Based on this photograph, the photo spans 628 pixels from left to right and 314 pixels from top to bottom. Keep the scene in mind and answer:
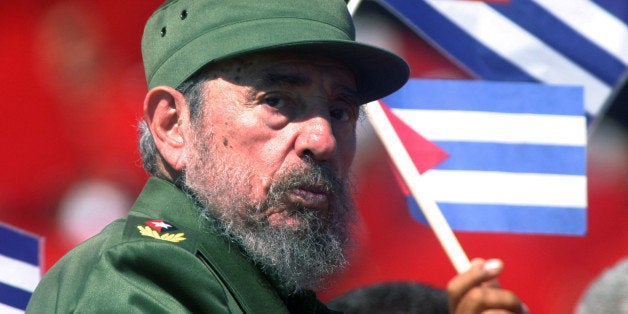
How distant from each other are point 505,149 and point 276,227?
175 centimetres

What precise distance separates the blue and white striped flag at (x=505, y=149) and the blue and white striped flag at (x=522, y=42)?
0.17 ft

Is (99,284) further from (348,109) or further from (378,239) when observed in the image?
(378,239)

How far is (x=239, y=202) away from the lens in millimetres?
2541

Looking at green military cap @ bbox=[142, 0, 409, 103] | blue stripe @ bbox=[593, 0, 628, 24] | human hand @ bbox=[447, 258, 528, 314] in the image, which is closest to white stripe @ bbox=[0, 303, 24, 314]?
green military cap @ bbox=[142, 0, 409, 103]

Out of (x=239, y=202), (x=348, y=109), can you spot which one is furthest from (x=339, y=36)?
(x=239, y=202)

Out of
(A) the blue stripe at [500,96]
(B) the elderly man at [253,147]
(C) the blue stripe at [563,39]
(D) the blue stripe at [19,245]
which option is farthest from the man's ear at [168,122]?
(C) the blue stripe at [563,39]

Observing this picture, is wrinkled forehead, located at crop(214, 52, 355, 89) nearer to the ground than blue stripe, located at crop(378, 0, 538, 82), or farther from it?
farther from it

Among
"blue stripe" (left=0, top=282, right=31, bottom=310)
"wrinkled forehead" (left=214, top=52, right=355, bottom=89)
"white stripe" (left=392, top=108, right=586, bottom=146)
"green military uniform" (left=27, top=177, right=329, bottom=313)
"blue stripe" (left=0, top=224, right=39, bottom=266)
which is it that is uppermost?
"wrinkled forehead" (left=214, top=52, right=355, bottom=89)

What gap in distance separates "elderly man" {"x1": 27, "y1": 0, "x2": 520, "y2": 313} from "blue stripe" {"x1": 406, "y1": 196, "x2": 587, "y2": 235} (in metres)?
1.40

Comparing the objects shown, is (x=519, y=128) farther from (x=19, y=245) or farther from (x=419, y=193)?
(x=19, y=245)

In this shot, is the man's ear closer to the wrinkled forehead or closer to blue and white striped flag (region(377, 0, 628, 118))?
the wrinkled forehead

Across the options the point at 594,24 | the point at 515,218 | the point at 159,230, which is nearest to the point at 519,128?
the point at 515,218

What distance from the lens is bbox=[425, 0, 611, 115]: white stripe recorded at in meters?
4.08

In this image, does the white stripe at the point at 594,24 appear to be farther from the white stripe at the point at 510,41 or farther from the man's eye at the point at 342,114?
the man's eye at the point at 342,114
